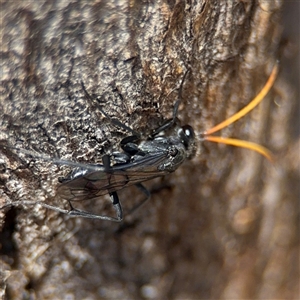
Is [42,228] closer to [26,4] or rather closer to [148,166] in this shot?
[148,166]

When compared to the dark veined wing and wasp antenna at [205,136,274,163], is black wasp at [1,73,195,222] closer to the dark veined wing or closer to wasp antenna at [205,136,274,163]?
the dark veined wing

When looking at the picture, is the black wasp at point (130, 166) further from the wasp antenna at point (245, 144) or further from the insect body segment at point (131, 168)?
the wasp antenna at point (245, 144)

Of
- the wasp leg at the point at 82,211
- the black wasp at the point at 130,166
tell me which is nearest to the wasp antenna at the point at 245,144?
the black wasp at the point at 130,166

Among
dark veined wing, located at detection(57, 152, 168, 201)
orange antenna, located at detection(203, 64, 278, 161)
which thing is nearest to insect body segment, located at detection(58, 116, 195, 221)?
dark veined wing, located at detection(57, 152, 168, 201)

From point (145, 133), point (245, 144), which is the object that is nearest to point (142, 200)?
point (145, 133)

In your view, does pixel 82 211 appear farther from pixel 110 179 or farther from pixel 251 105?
pixel 251 105

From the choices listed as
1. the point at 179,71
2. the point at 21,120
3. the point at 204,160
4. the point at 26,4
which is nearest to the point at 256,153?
the point at 204,160
